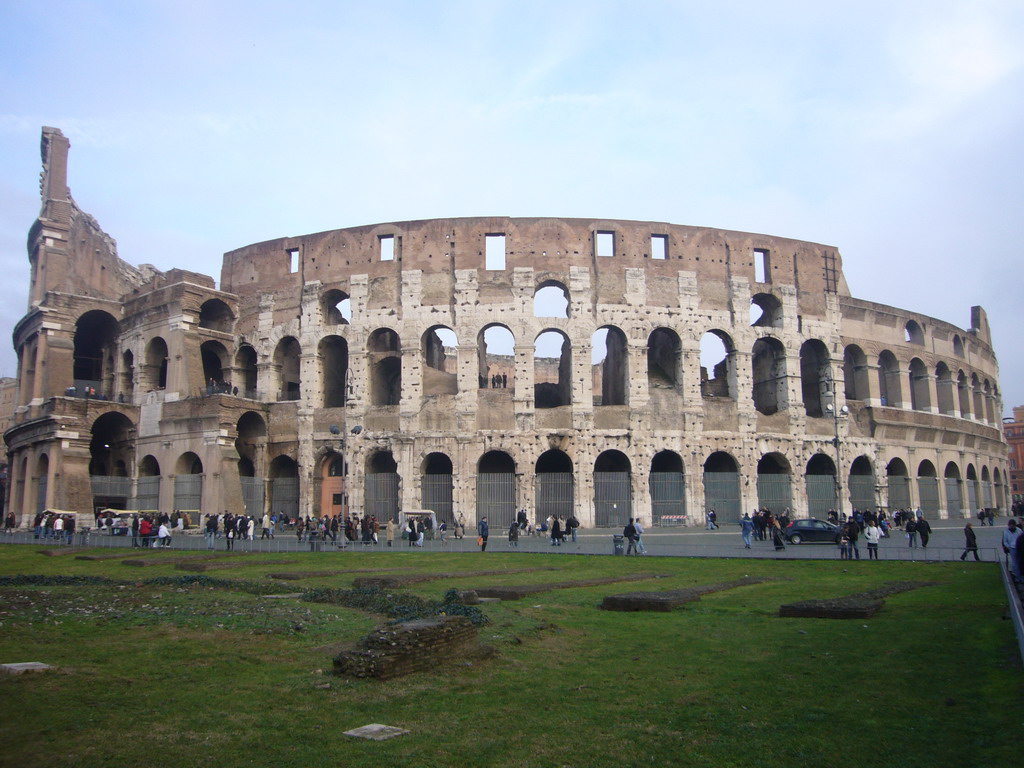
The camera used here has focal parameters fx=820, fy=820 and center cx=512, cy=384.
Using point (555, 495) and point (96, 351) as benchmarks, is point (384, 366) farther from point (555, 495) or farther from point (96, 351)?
point (96, 351)

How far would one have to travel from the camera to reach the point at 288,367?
3891cm

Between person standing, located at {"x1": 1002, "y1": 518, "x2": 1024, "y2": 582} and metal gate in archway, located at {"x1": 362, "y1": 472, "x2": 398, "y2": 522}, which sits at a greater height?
metal gate in archway, located at {"x1": 362, "y1": 472, "x2": 398, "y2": 522}

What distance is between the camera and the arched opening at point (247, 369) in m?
38.4

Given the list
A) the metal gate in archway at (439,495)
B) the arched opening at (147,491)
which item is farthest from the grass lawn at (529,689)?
the arched opening at (147,491)

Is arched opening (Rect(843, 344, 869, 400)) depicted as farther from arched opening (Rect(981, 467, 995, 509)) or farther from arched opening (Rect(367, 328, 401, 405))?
arched opening (Rect(367, 328, 401, 405))

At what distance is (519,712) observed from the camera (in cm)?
655

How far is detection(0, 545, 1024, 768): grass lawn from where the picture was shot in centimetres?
557

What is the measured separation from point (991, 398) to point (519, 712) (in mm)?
51251

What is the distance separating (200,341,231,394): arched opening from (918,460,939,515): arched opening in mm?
33286

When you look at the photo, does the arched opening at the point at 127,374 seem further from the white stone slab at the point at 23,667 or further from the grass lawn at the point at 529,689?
the white stone slab at the point at 23,667

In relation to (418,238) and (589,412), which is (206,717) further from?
(418,238)

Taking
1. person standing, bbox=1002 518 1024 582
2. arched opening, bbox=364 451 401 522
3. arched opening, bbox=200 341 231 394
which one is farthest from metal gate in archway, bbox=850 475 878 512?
arched opening, bbox=200 341 231 394

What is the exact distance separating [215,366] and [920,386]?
3554 cm

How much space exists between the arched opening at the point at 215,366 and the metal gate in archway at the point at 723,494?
21.5 meters
